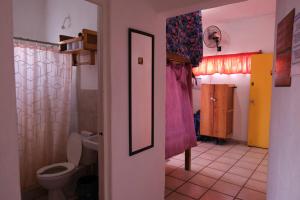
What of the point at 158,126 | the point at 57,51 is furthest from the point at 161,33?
the point at 57,51

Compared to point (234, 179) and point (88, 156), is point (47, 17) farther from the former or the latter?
point (234, 179)

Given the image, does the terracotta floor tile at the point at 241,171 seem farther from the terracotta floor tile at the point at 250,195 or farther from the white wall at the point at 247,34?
the white wall at the point at 247,34

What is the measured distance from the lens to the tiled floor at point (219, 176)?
2.52 metres

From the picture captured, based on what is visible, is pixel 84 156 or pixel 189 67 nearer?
pixel 84 156

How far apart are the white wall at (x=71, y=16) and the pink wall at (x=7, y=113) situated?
5.41 ft

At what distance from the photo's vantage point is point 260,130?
13.8ft

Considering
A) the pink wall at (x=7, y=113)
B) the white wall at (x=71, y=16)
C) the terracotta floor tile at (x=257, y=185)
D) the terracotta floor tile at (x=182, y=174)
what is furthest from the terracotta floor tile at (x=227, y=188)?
the white wall at (x=71, y=16)

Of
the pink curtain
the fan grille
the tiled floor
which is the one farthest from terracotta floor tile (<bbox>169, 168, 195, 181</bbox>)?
the fan grille

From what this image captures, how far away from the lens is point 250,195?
2.48 m

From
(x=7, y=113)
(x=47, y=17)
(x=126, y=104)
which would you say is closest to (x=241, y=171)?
(x=126, y=104)

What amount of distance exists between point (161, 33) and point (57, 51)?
4.76ft

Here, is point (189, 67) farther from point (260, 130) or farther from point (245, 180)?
point (260, 130)

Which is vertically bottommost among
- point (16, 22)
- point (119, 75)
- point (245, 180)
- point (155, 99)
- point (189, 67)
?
point (245, 180)

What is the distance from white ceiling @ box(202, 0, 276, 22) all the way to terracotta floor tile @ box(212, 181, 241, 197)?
2.92 metres
